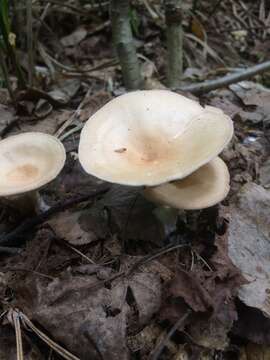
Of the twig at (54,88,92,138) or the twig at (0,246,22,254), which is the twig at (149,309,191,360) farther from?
the twig at (54,88,92,138)

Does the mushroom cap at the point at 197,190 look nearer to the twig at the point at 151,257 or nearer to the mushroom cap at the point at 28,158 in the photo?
the twig at the point at 151,257

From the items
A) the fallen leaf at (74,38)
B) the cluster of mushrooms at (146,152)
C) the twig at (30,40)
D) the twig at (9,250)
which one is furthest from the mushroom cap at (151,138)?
the fallen leaf at (74,38)

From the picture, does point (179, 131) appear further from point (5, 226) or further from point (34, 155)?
point (5, 226)

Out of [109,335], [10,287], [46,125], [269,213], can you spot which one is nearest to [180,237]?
[269,213]

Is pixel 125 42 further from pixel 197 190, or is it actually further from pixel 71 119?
pixel 197 190

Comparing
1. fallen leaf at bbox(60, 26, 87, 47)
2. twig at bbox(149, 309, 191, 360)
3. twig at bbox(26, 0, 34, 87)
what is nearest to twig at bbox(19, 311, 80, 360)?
twig at bbox(149, 309, 191, 360)

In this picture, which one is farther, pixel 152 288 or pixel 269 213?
pixel 269 213

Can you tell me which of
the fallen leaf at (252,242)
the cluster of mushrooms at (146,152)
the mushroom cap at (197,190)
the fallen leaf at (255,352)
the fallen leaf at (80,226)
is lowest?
the fallen leaf at (255,352)
